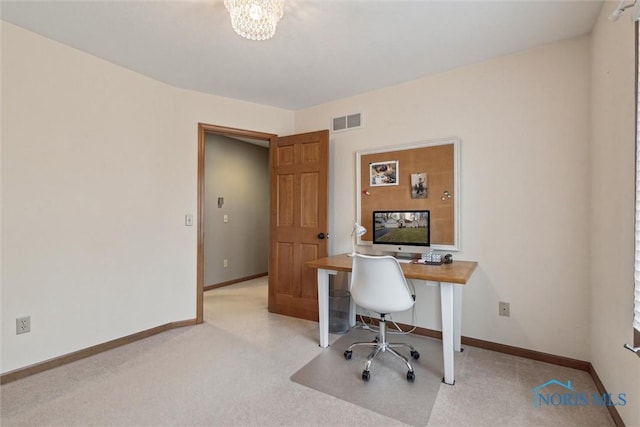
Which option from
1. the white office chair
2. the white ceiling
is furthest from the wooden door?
the white office chair

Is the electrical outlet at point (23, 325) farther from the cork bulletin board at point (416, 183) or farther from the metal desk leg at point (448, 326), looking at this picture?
the metal desk leg at point (448, 326)

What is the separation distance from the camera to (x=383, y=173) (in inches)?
119

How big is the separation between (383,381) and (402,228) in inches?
48.8

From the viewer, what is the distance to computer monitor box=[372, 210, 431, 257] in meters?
2.54

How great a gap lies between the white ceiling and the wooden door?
29.5 inches

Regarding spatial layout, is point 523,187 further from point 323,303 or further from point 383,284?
point 323,303

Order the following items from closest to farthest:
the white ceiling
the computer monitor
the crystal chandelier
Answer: the crystal chandelier, the white ceiling, the computer monitor

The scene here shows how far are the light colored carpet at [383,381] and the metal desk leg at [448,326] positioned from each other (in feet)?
0.32

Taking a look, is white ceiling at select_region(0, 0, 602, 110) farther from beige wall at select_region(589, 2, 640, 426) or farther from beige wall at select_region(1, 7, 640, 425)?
beige wall at select_region(589, 2, 640, 426)

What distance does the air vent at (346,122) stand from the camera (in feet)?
10.5

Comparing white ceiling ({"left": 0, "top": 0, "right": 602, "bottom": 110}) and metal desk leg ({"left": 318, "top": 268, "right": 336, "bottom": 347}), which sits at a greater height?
white ceiling ({"left": 0, "top": 0, "right": 602, "bottom": 110})

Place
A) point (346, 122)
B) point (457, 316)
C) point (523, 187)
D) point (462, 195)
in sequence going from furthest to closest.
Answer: point (346, 122) < point (462, 195) < point (457, 316) < point (523, 187)

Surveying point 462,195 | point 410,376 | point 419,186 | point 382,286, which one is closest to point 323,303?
point 382,286

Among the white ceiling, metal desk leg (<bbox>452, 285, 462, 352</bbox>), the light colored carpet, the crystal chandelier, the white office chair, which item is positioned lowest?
the light colored carpet
